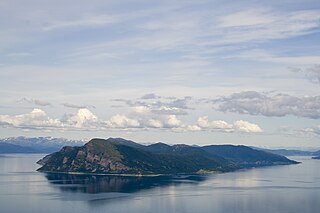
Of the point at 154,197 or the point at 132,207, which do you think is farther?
the point at 154,197

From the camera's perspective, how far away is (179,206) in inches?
6614

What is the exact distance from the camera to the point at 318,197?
650ft

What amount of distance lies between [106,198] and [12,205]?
36.8 metres

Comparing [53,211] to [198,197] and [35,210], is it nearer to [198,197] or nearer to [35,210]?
[35,210]

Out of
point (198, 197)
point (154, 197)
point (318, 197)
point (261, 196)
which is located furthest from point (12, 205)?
point (318, 197)

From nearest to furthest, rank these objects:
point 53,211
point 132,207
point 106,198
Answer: point 53,211 < point 132,207 < point 106,198

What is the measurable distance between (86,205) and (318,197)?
9602 cm

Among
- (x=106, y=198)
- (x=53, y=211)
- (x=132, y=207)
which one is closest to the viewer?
(x=53, y=211)

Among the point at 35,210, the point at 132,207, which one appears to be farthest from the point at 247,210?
the point at 35,210

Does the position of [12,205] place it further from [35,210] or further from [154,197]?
[154,197]

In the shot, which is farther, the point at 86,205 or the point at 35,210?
the point at 86,205

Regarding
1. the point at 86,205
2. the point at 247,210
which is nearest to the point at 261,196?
the point at 247,210

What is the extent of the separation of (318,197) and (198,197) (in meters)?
50.0

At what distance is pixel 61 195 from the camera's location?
19700cm
